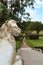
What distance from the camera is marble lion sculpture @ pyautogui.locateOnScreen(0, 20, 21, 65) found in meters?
2.44

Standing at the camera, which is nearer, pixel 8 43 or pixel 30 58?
pixel 8 43

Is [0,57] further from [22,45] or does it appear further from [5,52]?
[22,45]

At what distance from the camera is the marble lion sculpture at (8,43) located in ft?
7.99

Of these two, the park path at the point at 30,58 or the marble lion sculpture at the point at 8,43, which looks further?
the park path at the point at 30,58

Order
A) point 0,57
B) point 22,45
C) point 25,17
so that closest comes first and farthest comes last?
point 0,57 → point 25,17 → point 22,45

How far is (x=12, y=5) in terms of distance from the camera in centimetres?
538

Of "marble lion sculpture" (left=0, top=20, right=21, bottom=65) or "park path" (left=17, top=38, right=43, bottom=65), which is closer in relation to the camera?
"marble lion sculpture" (left=0, top=20, right=21, bottom=65)

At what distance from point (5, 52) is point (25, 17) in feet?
14.5

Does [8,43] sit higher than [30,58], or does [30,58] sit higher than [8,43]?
[8,43]

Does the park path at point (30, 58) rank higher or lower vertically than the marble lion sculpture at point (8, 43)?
lower

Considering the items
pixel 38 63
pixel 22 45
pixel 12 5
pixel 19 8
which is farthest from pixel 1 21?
pixel 22 45

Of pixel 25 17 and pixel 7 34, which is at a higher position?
pixel 7 34

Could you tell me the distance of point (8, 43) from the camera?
2477mm

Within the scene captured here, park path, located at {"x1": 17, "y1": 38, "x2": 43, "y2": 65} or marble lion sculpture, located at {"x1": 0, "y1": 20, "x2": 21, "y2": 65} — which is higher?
marble lion sculpture, located at {"x1": 0, "y1": 20, "x2": 21, "y2": 65}
